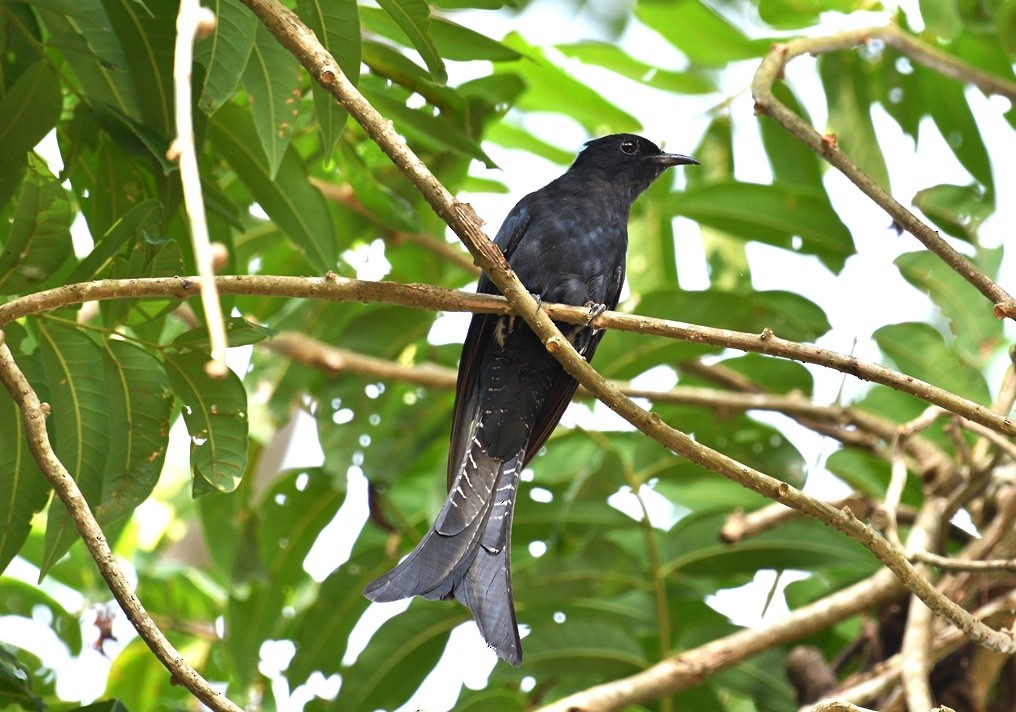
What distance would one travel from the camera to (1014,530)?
3611mm

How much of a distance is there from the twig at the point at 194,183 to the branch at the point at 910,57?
68.5 inches

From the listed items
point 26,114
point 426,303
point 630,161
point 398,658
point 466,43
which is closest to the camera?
point 426,303

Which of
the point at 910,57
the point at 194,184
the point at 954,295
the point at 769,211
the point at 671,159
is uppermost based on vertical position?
the point at 910,57

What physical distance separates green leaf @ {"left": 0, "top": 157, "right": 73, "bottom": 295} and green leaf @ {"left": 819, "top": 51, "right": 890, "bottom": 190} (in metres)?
3.08

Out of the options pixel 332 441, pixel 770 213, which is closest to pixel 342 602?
pixel 332 441

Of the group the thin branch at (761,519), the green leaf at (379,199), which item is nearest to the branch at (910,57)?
the thin branch at (761,519)

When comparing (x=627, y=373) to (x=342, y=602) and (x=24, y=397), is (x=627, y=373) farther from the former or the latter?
(x=24, y=397)

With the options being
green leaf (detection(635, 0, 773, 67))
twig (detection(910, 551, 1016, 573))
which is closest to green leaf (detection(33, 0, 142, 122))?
green leaf (detection(635, 0, 773, 67))

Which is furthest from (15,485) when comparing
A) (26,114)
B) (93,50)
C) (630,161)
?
(630,161)

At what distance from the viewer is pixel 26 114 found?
259cm

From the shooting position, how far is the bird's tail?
279cm

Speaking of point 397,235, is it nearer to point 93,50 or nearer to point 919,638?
point 93,50

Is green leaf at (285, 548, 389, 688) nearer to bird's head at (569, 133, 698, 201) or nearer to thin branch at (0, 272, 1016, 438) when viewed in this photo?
bird's head at (569, 133, 698, 201)

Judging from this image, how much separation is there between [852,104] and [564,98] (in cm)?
117
